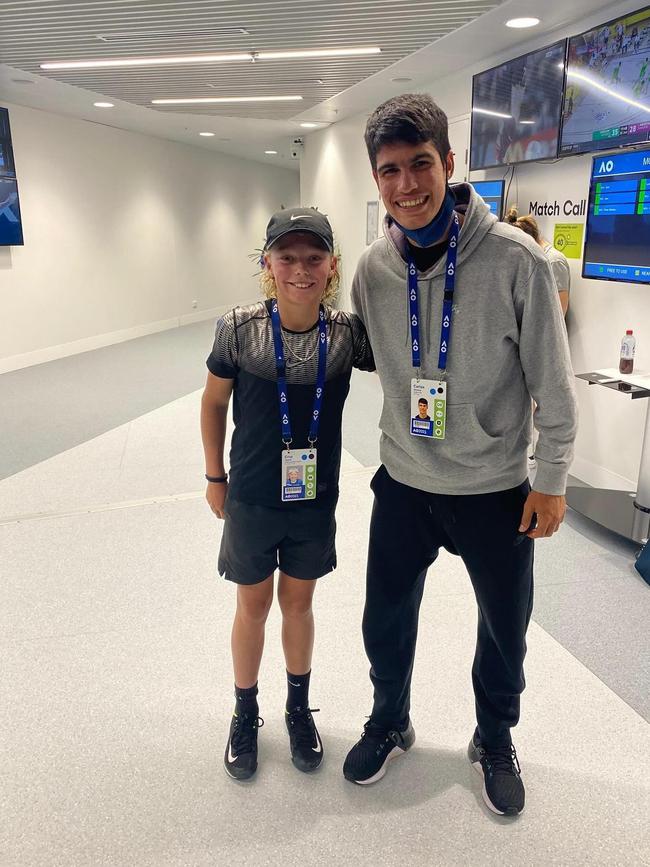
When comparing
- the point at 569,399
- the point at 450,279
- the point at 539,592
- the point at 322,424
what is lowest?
the point at 539,592

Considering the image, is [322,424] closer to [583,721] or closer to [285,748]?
[285,748]

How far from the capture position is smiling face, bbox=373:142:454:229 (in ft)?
4.26

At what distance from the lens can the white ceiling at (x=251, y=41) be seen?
3.75 metres

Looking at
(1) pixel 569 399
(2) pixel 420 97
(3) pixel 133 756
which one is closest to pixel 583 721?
(1) pixel 569 399

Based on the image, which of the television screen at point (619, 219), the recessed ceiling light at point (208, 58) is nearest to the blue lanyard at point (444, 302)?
the television screen at point (619, 219)

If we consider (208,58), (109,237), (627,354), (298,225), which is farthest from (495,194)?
(109,237)

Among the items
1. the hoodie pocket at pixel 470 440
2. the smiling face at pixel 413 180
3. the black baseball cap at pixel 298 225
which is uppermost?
the smiling face at pixel 413 180

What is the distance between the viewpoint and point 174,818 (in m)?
1.64

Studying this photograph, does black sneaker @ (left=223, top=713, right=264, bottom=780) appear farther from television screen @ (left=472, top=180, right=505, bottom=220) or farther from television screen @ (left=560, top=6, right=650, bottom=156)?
television screen @ (left=472, top=180, right=505, bottom=220)

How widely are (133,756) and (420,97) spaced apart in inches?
72.0

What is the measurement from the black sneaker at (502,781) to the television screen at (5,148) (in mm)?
6915

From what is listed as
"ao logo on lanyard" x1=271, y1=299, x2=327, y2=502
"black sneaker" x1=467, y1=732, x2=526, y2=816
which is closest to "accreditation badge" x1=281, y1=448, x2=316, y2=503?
"ao logo on lanyard" x1=271, y1=299, x2=327, y2=502

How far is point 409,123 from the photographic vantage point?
126 centimetres

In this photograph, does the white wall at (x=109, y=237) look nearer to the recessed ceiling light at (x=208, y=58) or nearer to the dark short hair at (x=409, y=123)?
the recessed ceiling light at (x=208, y=58)
